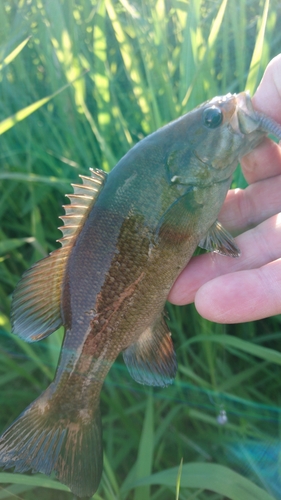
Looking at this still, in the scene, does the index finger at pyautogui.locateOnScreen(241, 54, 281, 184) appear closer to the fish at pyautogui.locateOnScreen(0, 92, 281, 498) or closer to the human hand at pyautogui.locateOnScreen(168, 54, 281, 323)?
the human hand at pyautogui.locateOnScreen(168, 54, 281, 323)

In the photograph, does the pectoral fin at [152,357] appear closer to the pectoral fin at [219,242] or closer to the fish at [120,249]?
the fish at [120,249]

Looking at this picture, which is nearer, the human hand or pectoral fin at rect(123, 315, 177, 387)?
the human hand

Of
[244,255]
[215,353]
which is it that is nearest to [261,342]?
[215,353]

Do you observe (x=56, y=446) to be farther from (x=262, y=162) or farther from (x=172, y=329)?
(x=262, y=162)

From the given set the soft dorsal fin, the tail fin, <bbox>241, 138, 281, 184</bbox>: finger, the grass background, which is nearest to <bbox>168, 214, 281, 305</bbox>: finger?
the grass background

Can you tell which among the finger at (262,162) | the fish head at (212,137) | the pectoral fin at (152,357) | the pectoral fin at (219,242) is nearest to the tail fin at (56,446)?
the pectoral fin at (152,357)

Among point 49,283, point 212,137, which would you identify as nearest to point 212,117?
point 212,137

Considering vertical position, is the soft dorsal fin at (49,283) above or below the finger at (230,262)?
above
